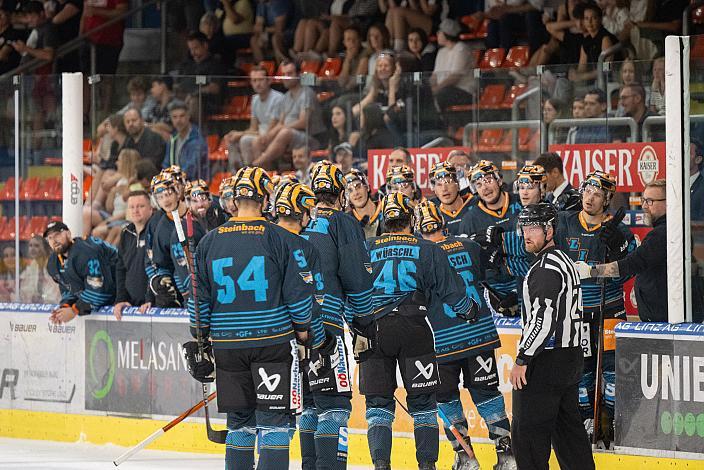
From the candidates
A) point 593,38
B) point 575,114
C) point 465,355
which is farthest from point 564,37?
point 465,355

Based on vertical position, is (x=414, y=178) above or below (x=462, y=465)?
above

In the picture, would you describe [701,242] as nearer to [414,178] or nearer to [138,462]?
[414,178]

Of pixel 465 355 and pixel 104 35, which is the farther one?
pixel 104 35

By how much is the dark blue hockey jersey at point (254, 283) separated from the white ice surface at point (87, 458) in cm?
231

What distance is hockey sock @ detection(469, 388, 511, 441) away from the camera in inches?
315

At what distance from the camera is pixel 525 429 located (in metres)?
6.85

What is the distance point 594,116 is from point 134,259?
130 inches

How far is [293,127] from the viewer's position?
1070 cm

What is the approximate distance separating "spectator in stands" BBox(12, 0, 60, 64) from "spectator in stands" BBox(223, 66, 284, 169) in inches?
200

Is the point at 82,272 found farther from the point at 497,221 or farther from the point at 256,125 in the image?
the point at 497,221

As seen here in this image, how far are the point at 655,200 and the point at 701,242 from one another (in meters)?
0.52

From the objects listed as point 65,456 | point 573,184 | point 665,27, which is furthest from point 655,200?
point 65,456

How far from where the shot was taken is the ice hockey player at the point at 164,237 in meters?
9.43

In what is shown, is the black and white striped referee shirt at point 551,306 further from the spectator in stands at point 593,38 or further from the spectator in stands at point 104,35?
the spectator in stands at point 104,35
